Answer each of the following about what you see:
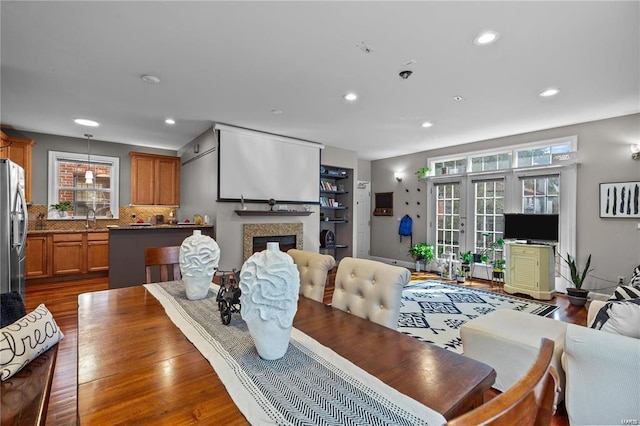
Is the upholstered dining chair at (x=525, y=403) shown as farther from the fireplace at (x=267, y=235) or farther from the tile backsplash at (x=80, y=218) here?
the tile backsplash at (x=80, y=218)

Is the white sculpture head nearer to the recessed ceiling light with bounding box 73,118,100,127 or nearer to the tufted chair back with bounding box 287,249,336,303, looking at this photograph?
the tufted chair back with bounding box 287,249,336,303

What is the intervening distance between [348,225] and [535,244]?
11.3ft

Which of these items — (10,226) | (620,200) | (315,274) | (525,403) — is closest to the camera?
(525,403)

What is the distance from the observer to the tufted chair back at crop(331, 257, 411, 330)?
151cm

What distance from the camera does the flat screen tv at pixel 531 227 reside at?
15.3ft

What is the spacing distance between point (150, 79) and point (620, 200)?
6.06 meters

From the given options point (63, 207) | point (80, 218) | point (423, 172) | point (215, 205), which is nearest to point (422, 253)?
point (423, 172)

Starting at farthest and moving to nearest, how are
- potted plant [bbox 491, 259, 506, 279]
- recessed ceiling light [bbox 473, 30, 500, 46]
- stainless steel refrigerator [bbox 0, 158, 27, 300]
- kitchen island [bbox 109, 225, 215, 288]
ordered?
potted plant [bbox 491, 259, 506, 279], kitchen island [bbox 109, 225, 215, 288], stainless steel refrigerator [bbox 0, 158, 27, 300], recessed ceiling light [bbox 473, 30, 500, 46]

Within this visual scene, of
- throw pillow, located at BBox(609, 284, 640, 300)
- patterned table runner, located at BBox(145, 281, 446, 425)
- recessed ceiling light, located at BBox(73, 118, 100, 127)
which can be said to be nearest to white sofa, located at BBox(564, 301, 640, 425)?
throw pillow, located at BBox(609, 284, 640, 300)

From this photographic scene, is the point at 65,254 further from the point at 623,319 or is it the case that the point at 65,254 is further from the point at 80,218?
the point at 623,319

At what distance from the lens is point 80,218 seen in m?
5.64

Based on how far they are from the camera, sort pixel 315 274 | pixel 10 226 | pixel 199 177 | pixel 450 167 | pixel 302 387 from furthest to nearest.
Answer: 1. pixel 450 167
2. pixel 199 177
3. pixel 10 226
4. pixel 315 274
5. pixel 302 387

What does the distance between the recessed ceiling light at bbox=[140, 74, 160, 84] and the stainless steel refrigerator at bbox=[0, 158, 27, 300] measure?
1.54 m

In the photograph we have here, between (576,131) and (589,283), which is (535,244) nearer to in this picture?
(589,283)
